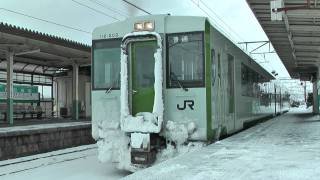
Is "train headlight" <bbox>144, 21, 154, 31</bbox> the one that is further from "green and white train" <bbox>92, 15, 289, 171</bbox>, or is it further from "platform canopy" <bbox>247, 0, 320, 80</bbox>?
"platform canopy" <bbox>247, 0, 320, 80</bbox>

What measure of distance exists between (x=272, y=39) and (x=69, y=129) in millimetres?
10394

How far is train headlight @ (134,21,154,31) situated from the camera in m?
10.5

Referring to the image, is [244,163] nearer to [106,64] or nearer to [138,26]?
[138,26]

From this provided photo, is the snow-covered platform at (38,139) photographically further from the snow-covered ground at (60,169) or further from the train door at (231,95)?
the train door at (231,95)

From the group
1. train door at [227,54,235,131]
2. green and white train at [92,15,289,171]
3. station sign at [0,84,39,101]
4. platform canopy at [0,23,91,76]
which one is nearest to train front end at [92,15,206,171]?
green and white train at [92,15,289,171]

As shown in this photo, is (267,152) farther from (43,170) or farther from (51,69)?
(51,69)

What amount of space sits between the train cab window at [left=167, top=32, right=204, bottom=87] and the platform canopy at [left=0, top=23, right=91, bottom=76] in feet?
36.3

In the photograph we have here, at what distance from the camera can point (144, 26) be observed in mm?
10539

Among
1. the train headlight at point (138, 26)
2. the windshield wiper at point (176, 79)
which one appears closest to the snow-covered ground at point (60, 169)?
the windshield wiper at point (176, 79)

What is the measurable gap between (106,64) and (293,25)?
11.3m

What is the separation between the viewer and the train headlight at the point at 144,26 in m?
10.5

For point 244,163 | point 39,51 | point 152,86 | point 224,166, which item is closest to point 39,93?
point 39,51

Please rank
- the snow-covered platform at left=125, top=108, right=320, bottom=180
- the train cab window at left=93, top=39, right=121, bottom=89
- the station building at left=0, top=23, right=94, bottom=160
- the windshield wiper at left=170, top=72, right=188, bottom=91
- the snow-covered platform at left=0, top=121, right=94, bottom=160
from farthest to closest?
1. the station building at left=0, top=23, right=94, bottom=160
2. the snow-covered platform at left=0, top=121, right=94, bottom=160
3. the train cab window at left=93, top=39, right=121, bottom=89
4. the windshield wiper at left=170, top=72, right=188, bottom=91
5. the snow-covered platform at left=125, top=108, right=320, bottom=180

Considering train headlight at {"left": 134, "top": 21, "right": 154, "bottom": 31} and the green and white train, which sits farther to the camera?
train headlight at {"left": 134, "top": 21, "right": 154, "bottom": 31}
